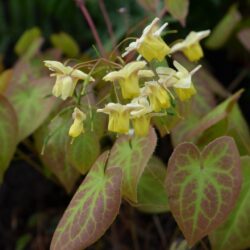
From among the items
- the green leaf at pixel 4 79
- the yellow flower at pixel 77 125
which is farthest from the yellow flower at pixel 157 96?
the green leaf at pixel 4 79

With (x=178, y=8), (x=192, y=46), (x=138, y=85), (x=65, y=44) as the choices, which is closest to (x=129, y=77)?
(x=138, y=85)

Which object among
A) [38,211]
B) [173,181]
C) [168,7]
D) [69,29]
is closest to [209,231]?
[173,181]

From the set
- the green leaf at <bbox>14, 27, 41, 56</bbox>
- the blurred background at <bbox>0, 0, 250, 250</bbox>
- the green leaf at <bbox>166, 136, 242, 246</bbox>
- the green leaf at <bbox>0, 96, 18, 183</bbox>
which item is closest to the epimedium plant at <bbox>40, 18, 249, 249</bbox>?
the green leaf at <bbox>166, 136, 242, 246</bbox>

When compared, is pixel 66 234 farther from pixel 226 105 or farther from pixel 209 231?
pixel 226 105

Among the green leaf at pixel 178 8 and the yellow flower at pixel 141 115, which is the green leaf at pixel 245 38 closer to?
the green leaf at pixel 178 8

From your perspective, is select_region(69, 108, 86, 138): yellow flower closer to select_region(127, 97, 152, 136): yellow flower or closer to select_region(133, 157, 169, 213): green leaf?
select_region(127, 97, 152, 136): yellow flower

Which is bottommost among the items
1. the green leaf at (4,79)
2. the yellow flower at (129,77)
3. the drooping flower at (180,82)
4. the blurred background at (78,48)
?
the blurred background at (78,48)
